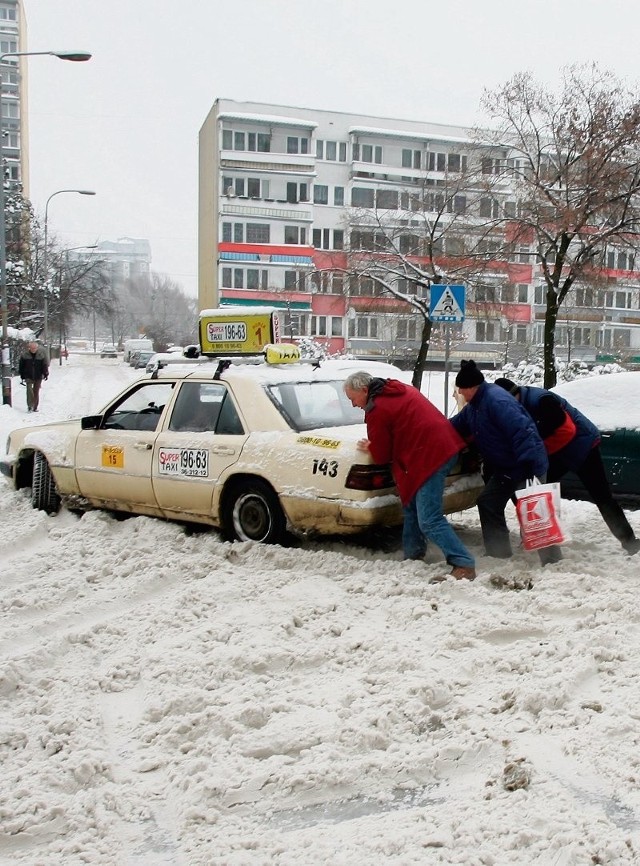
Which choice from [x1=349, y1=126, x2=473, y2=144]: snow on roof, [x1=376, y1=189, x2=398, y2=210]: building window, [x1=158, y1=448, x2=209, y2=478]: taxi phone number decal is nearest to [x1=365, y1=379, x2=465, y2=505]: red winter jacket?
[x1=158, y1=448, x2=209, y2=478]: taxi phone number decal

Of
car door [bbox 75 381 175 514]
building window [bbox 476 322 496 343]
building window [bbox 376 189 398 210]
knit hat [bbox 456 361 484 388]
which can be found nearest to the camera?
knit hat [bbox 456 361 484 388]

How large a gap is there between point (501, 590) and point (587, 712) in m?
1.63

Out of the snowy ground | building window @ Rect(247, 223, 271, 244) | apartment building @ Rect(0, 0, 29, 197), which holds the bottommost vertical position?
the snowy ground

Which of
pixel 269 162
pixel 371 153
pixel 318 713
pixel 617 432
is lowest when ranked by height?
pixel 318 713

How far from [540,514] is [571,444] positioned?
2.54 feet

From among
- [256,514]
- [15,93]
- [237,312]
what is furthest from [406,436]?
[15,93]

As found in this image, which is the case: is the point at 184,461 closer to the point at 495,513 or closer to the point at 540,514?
the point at 495,513

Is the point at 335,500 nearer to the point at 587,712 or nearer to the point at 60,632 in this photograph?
the point at 60,632

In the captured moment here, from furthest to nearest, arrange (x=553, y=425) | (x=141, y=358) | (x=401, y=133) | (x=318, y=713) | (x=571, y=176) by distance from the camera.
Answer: (x=401, y=133) < (x=141, y=358) < (x=571, y=176) < (x=553, y=425) < (x=318, y=713)

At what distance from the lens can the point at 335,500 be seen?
19.4 feet

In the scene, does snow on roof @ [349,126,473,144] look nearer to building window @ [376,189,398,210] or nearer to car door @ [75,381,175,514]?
building window @ [376,189,398,210]

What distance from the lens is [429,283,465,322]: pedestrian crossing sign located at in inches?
497

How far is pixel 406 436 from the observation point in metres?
5.70

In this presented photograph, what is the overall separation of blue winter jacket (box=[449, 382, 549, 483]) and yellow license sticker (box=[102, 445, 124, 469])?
10.2 ft
